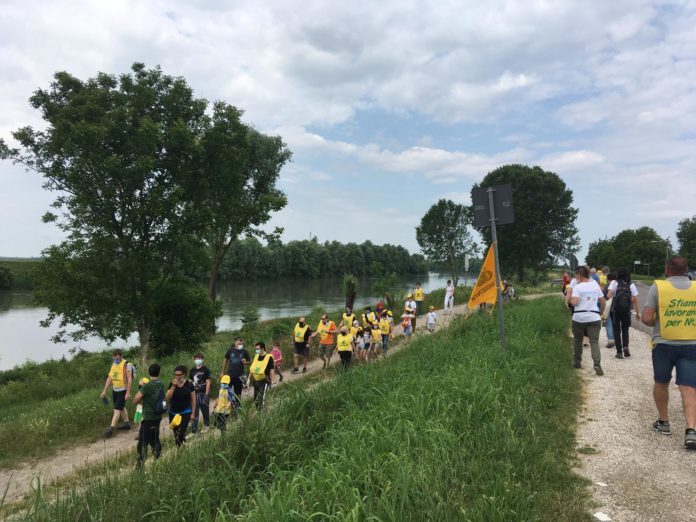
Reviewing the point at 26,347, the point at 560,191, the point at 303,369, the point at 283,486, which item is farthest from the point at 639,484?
the point at 560,191

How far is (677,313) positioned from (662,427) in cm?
123

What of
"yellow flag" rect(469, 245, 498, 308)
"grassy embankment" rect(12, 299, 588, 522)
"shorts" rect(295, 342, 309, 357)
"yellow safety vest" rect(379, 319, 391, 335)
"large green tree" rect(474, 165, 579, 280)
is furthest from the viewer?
"large green tree" rect(474, 165, 579, 280)

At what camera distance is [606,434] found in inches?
176

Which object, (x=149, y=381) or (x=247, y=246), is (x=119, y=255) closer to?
(x=149, y=381)

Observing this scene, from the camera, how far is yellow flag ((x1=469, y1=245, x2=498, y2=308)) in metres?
7.13

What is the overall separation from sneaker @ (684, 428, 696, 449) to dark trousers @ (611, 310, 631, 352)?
15.1ft

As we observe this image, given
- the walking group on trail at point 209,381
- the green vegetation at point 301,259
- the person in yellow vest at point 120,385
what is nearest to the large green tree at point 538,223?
the green vegetation at point 301,259

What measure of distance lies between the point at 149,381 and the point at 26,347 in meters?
28.3

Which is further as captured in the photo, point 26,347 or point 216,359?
point 26,347

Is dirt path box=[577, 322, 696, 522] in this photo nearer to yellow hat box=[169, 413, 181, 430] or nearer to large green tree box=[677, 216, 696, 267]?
yellow hat box=[169, 413, 181, 430]

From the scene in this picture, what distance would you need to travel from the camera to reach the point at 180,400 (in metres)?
6.70

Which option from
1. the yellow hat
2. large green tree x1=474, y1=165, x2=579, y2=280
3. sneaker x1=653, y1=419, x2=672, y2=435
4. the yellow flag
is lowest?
the yellow hat

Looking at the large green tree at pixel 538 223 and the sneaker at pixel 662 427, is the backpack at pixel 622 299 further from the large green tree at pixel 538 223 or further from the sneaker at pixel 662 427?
the large green tree at pixel 538 223

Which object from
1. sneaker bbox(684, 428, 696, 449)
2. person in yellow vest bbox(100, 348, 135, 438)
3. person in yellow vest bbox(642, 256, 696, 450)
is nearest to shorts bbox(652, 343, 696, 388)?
person in yellow vest bbox(642, 256, 696, 450)
